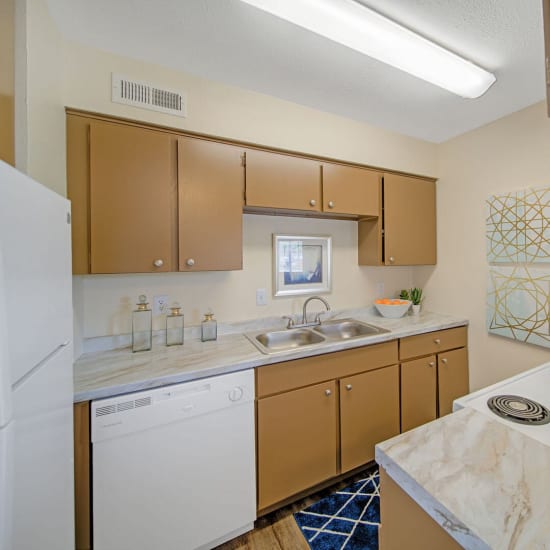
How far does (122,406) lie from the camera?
3.54 ft

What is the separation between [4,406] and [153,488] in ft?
3.16

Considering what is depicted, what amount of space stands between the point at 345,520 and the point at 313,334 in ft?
3.43

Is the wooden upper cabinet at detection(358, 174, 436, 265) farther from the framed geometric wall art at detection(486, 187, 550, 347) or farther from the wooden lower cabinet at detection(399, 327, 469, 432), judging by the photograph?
the wooden lower cabinet at detection(399, 327, 469, 432)

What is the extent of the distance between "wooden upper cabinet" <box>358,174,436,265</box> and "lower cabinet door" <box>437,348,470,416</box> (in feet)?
2.71

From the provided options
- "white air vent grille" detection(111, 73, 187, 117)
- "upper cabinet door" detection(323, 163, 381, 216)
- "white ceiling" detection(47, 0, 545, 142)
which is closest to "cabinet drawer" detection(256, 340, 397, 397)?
"upper cabinet door" detection(323, 163, 381, 216)

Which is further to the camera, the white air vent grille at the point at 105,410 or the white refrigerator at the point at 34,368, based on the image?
the white air vent grille at the point at 105,410

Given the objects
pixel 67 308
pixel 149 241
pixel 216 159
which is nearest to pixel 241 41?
pixel 216 159

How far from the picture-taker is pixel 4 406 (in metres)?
0.47

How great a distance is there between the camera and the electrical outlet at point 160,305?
166cm

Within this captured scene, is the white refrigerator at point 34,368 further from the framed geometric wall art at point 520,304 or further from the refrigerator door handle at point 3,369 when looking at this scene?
the framed geometric wall art at point 520,304

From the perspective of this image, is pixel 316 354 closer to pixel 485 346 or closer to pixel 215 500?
pixel 215 500

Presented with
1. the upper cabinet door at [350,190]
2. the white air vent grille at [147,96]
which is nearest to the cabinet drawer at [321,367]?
the upper cabinet door at [350,190]

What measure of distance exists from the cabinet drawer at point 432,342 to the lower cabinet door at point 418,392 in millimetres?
61

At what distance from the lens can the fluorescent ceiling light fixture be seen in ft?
3.44
